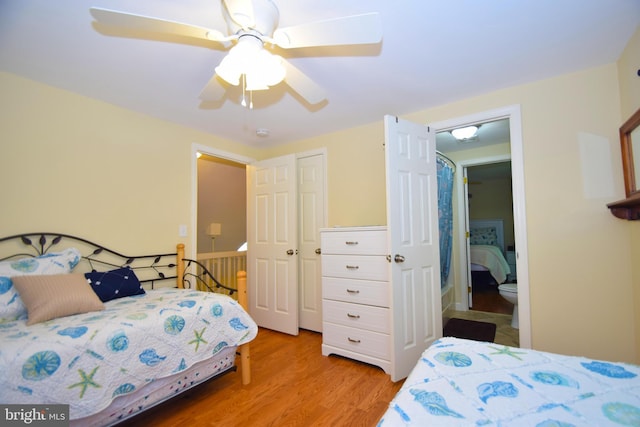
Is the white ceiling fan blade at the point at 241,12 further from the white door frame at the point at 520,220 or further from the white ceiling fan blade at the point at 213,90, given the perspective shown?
the white door frame at the point at 520,220

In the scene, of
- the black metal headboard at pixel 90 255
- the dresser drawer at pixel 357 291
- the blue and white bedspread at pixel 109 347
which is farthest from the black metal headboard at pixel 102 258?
the dresser drawer at pixel 357 291

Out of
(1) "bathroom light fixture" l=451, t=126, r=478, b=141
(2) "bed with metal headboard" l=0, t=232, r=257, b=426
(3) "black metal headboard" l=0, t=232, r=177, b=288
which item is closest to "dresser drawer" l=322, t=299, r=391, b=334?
(2) "bed with metal headboard" l=0, t=232, r=257, b=426

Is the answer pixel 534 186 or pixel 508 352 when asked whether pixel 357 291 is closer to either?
pixel 508 352

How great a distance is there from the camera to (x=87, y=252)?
2.23 meters

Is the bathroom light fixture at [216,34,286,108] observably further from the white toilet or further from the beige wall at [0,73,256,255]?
the white toilet

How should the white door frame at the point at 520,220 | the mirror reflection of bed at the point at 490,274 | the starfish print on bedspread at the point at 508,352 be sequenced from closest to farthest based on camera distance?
the starfish print on bedspread at the point at 508,352 → the white door frame at the point at 520,220 → the mirror reflection of bed at the point at 490,274

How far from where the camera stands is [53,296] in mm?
1588

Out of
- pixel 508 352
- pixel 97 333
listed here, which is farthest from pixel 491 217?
pixel 97 333

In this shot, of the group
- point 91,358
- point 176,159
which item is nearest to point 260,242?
point 176,159

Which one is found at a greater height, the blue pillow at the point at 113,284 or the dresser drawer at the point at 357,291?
the blue pillow at the point at 113,284

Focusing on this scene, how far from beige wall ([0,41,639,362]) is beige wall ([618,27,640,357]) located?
2.0 inches

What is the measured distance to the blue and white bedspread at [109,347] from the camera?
3.84 feet

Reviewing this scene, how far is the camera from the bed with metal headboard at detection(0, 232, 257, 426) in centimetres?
122

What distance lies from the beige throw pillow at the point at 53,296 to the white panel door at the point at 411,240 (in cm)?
204
